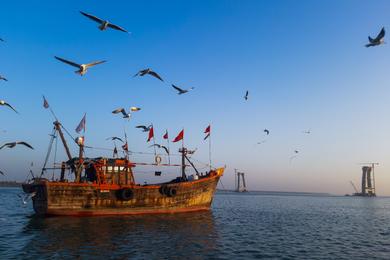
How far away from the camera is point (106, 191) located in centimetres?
3158

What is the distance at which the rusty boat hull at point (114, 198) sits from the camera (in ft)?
96.9

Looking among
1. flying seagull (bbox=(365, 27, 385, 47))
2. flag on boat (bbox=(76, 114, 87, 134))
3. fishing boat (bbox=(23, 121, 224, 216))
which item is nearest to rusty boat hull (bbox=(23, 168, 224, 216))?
fishing boat (bbox=(23, 121, 224, 216))

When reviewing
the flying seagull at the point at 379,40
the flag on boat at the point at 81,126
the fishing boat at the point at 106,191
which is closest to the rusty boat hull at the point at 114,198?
the fishing boat at the point at 106,191

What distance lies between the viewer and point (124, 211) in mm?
32625

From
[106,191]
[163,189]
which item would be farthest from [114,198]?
[163,189]

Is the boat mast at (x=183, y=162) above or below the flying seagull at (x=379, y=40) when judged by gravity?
below

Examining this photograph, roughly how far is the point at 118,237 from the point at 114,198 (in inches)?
438

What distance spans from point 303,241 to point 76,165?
21.0 meters

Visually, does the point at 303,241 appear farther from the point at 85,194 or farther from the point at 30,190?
the point at 30,190

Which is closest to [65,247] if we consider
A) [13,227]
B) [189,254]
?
[189,254]

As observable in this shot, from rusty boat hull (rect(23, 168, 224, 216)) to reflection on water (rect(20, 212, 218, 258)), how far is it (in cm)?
130

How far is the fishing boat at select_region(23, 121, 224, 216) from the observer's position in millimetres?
29688

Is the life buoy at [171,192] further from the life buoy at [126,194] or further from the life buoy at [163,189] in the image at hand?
the life buoy at [126,194]

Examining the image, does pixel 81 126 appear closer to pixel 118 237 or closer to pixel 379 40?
pixel 118 237
